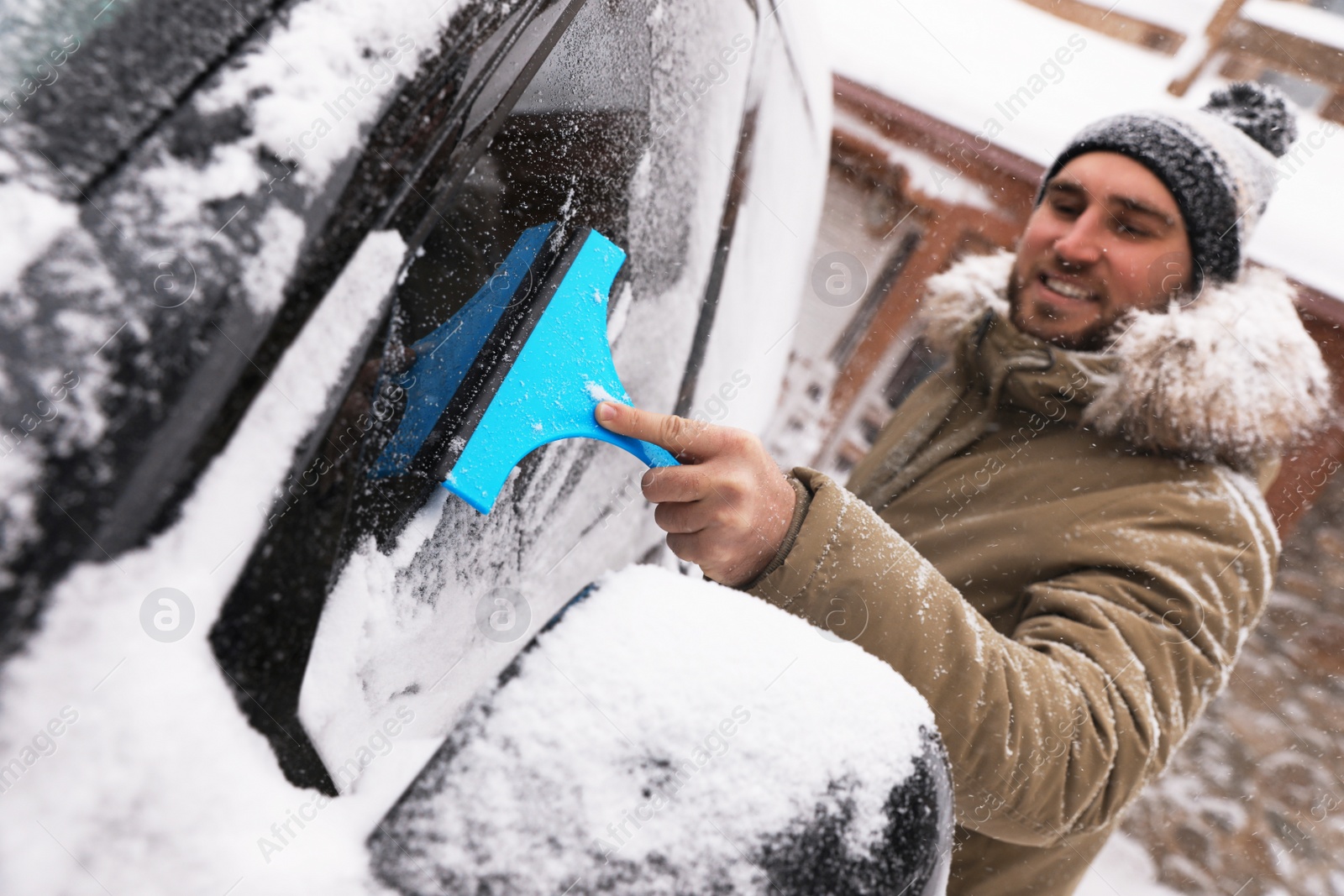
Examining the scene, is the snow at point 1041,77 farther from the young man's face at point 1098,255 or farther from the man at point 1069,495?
the young man's face at point 1098,255

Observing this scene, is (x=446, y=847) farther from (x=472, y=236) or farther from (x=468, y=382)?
(x=472, y=236)

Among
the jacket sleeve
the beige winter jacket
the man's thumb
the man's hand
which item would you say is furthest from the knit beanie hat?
the man's thumb

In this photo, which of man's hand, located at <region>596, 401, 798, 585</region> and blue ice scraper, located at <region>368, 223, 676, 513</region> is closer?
blue ice scraper, located at <region>368, 223, 676, 513</region>

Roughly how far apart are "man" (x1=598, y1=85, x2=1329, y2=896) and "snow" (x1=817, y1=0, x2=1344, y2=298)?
2.08 metres

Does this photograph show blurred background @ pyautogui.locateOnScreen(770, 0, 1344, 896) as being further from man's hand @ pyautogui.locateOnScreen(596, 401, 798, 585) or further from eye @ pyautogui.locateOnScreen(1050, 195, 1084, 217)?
man's hand @ pyautogui.locateOnScreen(596, 401, 798, 585)

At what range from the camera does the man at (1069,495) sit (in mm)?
1101

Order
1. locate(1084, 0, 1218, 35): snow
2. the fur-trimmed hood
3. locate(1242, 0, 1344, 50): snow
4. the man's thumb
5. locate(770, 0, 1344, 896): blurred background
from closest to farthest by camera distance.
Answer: the man's thumb, the fur-trimmed hood, locate(770, 0, 1344, 896): blurred background, locate(1242, 0, 1344, 50): snow, locate(1084, 0, 1218, 35): snow

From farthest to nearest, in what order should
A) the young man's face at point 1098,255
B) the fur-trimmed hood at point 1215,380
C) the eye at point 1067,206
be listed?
the eye at point 1067,206, the young man's face at point 1098,255, the fur-trimmed hood at point 1215,380

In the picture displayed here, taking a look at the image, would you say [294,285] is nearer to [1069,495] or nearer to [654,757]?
[654,757]

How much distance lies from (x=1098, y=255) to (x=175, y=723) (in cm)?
203

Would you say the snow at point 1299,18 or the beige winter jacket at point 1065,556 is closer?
the beige winter jacket at point 1065,556

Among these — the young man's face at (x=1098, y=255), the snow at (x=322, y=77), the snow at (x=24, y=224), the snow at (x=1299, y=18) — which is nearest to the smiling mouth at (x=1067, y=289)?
the young man's face at (x=1098, y=255)

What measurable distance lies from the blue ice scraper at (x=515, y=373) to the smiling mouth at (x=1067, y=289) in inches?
54.3

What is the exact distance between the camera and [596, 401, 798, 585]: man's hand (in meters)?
0.92
